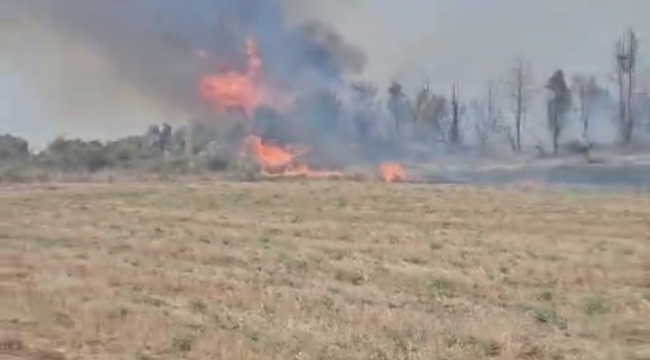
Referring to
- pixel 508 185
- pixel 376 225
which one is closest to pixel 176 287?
pixel 376 225

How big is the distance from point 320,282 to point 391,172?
66318 millimetres

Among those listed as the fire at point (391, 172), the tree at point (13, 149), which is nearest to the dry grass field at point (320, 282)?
the fire at point (391, 172)

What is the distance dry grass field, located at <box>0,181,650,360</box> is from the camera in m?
20.4

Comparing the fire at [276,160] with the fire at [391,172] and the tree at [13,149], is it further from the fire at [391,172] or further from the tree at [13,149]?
the tree at [13,149]

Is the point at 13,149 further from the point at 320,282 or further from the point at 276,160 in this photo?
the point at 320,282

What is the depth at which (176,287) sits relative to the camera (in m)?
27.7

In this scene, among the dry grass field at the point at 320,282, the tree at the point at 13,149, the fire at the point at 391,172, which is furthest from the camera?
the tree at the point at 13,149

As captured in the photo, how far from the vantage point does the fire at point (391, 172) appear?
299 feet

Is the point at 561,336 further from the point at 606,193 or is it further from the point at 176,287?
the point at 606,193

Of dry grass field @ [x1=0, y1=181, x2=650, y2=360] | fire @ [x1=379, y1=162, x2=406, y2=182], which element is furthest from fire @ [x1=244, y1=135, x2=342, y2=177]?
dry grass field @ [x1=0, y1=181, x2=650, y2=360]

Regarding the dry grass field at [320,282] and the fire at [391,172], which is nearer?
the dry grass field at [320,282]

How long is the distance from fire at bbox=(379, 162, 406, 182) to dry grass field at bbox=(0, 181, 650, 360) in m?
31.3

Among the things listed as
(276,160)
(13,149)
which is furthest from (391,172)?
(13,149)

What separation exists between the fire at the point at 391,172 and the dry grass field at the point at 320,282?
31.3 metres
